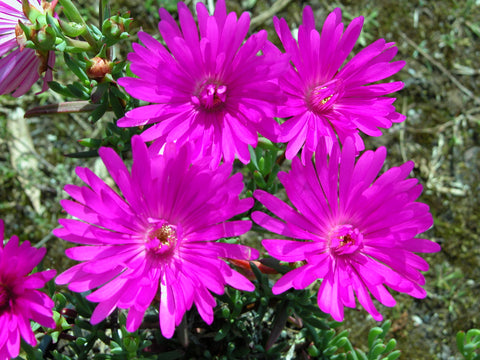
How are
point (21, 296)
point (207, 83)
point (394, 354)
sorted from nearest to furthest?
point (21, 296)
point (207, 83)
point (394, 354)

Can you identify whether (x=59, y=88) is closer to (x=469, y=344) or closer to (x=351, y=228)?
(x=351, y=228)

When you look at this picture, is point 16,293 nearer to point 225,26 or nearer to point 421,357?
point 225,26

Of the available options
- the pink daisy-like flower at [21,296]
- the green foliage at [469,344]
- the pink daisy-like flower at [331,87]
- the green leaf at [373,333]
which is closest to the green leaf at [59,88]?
the pink daisy-like flower at [21,296]

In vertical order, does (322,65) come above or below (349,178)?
above

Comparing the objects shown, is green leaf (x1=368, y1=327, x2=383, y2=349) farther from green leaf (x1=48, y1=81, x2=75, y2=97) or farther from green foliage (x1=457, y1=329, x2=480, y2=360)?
green leaf (x1=48, y1=81, x2=75, y2=97)

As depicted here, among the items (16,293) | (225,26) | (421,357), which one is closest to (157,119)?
(225,26)

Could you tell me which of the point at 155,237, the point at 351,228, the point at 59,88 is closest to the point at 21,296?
the point at 155,237

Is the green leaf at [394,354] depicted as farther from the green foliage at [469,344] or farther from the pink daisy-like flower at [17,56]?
the pink daisy-like flower at [17,56]
